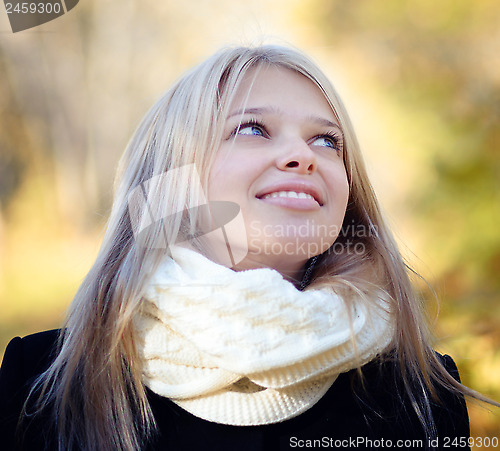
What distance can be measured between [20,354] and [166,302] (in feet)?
1.02

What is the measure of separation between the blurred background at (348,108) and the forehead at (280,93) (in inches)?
39.4

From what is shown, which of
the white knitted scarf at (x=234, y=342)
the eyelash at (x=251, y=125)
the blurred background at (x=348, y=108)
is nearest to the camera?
the white knitted scarf at (x=234, y=342)

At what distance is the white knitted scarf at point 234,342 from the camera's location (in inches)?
31.2

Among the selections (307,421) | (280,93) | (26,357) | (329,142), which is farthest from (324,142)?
(26,357)

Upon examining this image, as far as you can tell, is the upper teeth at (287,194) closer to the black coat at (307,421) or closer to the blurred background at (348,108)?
the black coat at (307,421)

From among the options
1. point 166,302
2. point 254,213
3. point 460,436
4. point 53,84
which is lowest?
point 460,436

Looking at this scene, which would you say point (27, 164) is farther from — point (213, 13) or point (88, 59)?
point (213, 13)

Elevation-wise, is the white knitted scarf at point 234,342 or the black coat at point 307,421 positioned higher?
the white knitted scarf at point 234,342

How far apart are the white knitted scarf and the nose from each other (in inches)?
7.7

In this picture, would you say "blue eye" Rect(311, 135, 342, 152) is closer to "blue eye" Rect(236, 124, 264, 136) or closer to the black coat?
"blue eye" Rect(236, 124, 264, 136)

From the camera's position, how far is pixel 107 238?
0.98 meters

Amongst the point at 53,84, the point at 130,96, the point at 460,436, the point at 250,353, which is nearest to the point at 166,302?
the point at 250,353

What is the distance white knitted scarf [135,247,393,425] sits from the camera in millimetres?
793

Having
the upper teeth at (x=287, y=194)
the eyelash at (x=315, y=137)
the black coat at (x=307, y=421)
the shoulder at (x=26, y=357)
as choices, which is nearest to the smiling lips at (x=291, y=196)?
the upper teeth at (x=287, y=194)
